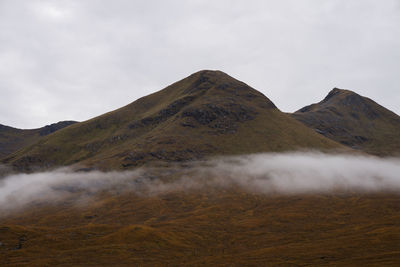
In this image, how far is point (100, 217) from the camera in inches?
6211

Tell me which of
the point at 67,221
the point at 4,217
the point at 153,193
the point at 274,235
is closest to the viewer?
the point at 274,235

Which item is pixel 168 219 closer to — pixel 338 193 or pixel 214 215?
pixel 214 215

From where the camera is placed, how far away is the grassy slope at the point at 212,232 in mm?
79188

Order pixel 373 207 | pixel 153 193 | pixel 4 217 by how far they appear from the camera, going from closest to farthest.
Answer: pixel 373 207, pixel 4 217, pixel 153 193

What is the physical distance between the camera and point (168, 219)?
14700cm

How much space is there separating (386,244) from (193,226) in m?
67.1

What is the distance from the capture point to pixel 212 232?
11888 centimetres

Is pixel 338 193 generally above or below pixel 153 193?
below

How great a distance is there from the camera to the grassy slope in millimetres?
79188

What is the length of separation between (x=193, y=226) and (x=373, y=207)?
79.2m

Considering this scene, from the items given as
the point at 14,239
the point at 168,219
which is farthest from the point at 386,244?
the point at 14,239

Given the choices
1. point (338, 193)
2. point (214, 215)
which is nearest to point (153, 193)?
point (214, 215)

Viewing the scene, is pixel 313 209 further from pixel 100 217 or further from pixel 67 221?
pixel 67 221

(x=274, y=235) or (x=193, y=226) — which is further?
(x=193, y=226)
